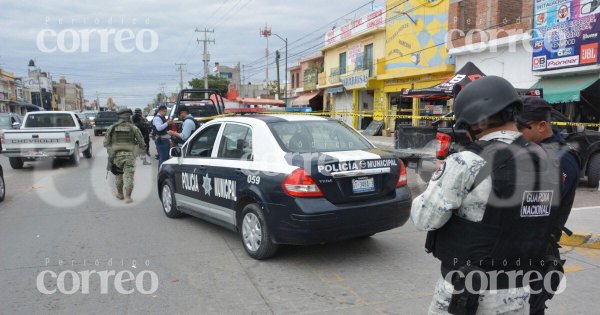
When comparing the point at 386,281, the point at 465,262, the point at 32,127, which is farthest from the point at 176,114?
the point at 465,262

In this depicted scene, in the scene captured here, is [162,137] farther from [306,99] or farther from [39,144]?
[306,99]

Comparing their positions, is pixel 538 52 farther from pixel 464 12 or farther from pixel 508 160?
pixel 508 160

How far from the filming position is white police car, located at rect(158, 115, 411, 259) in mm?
4562

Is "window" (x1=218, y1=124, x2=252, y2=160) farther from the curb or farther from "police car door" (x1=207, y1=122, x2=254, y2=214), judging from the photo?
the curb

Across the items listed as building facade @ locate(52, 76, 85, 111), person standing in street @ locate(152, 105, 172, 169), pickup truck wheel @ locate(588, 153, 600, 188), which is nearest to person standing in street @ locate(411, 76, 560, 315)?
pickup truck wheel @ locate(588, 153, 600, 188)

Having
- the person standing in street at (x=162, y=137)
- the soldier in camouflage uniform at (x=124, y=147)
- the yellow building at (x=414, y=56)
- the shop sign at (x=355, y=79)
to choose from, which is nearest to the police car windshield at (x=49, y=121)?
the person standing in street at (x=162, y=137)

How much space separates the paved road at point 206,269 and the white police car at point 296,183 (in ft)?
1.24

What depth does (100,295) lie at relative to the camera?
418cm

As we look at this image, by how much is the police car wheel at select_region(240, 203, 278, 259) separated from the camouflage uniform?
298 centimetres

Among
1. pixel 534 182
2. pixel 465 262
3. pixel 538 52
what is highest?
pixel 538 52

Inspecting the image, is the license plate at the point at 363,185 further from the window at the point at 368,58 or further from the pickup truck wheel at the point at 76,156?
the window at the point at 368,58

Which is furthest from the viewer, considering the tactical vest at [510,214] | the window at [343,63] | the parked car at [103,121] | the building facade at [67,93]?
the building facade at [67,93]

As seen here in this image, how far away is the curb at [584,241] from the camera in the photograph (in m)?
5.59

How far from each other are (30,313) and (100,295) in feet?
1.84
